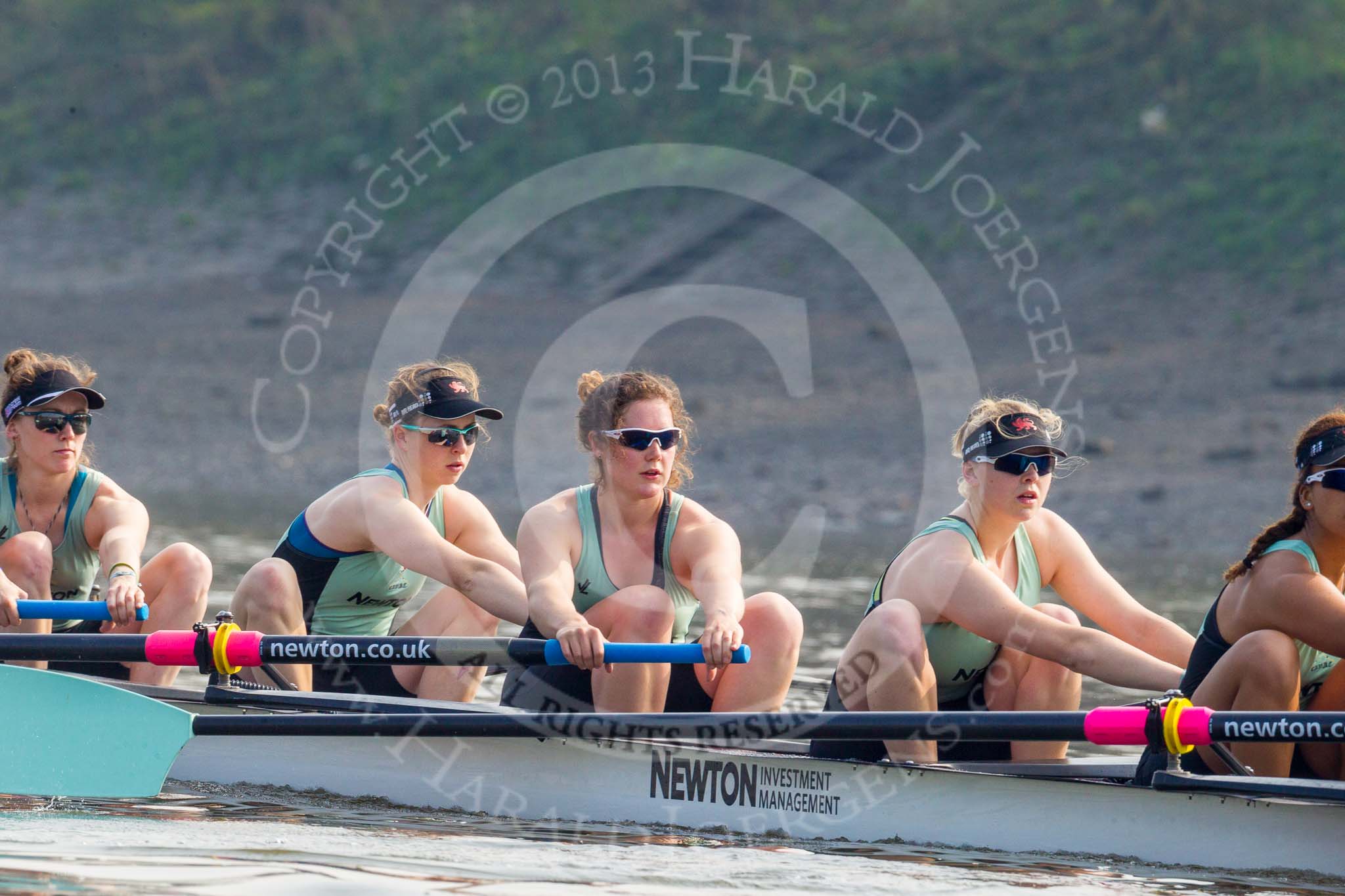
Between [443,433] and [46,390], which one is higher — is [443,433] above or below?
below

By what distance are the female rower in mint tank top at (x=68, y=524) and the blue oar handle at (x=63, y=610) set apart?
0.15 meters

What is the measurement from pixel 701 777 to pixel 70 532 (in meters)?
2.84

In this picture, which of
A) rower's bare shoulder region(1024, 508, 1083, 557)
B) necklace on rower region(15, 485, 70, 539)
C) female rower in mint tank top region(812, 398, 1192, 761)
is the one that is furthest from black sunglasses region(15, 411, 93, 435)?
rower's bare shoulder region(1024, 508, 1083, 557)

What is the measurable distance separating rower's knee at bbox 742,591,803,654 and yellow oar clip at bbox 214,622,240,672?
5.97 feet

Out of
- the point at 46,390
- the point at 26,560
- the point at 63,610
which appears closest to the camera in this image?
the point at 63,610

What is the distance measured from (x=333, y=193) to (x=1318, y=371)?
13.4 metres

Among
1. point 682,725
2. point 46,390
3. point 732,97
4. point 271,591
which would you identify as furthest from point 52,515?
point 732,97

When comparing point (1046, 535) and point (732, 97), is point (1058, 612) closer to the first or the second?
point (1046, 535)

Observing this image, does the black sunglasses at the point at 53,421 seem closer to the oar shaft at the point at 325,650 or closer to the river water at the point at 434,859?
the oar shaft at the point at 325,650

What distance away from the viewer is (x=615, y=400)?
5914 mm

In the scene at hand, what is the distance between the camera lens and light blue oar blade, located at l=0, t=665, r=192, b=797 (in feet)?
20.1

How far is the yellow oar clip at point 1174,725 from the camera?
504 centimetres

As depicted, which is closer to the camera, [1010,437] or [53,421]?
[1010,437]

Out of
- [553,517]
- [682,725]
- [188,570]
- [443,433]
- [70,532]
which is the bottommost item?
[682,725]
